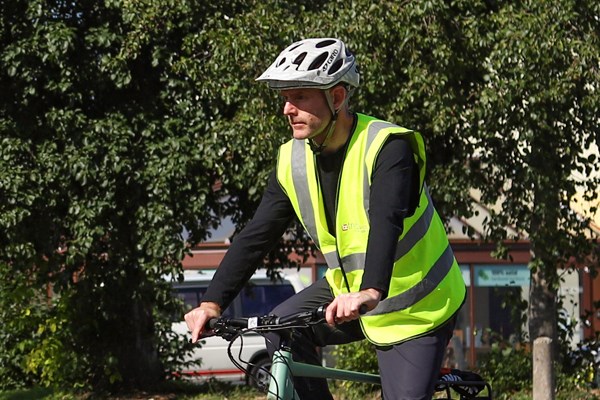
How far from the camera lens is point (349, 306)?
11.3 ft

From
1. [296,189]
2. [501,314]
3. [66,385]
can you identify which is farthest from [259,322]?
[501,314]

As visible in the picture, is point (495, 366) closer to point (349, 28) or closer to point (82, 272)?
point (349, 28)

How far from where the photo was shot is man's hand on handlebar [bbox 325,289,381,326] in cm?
343

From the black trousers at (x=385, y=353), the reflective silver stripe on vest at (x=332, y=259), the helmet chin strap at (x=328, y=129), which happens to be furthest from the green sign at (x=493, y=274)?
the helmet chin strap at (x=328, y=129)

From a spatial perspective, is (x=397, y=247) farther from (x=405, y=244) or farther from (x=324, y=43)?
(x=324, y=43)

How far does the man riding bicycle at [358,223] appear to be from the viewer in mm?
3750

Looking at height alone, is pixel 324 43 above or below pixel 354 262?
above

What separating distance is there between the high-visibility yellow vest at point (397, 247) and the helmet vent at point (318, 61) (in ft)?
0.98

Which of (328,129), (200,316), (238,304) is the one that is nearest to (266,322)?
(200,316)

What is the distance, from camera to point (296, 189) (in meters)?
4.04

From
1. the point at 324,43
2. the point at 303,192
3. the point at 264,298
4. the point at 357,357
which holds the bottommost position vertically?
the point at 357,357

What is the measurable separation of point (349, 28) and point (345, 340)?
5.86m

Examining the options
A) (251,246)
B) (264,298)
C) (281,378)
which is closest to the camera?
(281,378)

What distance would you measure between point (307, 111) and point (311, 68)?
0.16 m
